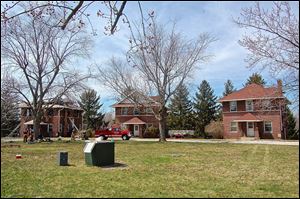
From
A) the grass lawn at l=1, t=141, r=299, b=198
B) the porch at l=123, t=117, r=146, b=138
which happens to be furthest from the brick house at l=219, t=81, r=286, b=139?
the grass lawn at l=1, t=141, r=299, b=198

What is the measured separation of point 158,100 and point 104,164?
23832 mm

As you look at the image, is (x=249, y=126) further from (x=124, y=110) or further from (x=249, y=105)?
(x=124, y=110)

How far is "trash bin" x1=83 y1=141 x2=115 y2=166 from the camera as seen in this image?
42.0 feet

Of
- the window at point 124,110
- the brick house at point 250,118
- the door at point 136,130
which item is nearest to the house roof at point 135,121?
the door at point 136,130

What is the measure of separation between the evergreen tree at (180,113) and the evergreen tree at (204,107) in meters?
1.29

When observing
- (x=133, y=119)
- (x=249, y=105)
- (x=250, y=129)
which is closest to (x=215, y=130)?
(x=250, y=129)

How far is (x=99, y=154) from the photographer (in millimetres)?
12953

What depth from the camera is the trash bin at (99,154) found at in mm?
12789

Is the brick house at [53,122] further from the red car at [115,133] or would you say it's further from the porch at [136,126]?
the red car at [115,133]

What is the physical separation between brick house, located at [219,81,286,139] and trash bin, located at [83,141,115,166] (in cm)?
3178

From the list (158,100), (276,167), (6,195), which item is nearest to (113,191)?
(6,195)

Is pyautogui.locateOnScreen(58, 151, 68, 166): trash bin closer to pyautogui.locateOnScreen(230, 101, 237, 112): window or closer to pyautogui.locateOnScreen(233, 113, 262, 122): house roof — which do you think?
pyautogui.locateOnScreen(233, 113, 262, 122): house roof

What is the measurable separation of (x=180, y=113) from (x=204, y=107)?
13.5 ft

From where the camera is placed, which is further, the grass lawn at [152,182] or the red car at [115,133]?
the red car at [115,133]
